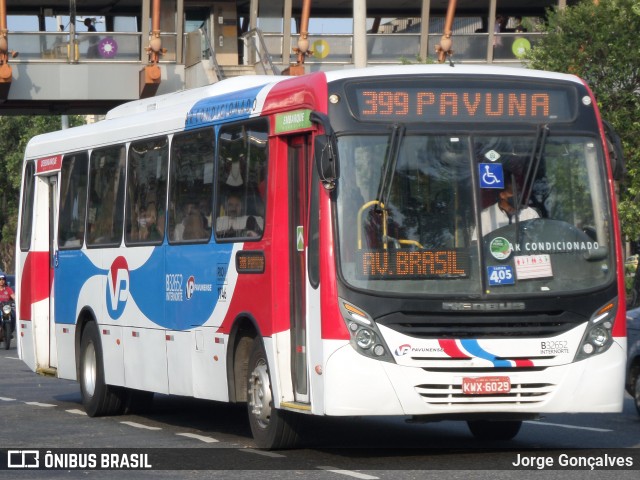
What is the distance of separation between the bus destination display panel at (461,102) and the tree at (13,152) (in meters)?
55.3

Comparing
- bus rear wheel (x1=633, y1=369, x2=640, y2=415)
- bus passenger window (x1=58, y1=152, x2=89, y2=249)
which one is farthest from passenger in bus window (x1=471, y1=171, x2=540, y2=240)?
bus passenger window (x1=58, y1=152, x2=89, y2=249)

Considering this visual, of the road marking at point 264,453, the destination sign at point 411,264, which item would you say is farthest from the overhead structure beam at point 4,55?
the destination sign at point 411,264

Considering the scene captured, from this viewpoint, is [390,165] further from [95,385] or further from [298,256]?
[95,385]

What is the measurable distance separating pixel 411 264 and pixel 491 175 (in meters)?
0.94

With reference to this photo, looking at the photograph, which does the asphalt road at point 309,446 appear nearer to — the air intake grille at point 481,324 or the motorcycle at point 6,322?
the air intake grille at point 481,324

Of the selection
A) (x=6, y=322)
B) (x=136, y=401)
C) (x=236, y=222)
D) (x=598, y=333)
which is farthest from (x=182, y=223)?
(x=6, y=322)

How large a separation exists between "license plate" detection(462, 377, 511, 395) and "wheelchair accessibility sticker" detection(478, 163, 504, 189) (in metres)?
1.45

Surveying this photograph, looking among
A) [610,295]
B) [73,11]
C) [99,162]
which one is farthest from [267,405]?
[73,11]

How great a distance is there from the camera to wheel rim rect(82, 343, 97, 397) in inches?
668

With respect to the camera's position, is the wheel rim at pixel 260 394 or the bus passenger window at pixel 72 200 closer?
the wheel rim at pixel 260 394

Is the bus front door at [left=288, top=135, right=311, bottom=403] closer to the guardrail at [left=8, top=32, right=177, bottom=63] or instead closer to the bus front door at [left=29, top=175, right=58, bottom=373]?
the bus front door at [left=29, top=175, right=58, bottom=373]

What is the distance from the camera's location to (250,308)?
12992 mm

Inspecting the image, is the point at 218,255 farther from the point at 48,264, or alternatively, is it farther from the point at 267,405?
the point at 48,264

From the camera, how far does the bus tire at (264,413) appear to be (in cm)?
1256
